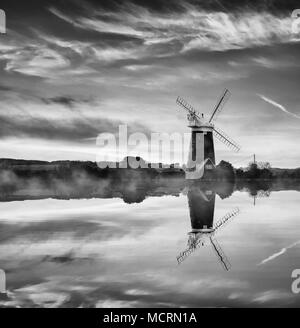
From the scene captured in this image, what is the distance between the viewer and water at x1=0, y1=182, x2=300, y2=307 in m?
10.2

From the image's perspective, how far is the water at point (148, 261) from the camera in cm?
1023

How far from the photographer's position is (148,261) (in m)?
13.4

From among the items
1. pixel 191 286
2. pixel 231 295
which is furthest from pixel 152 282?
pixel 231 295

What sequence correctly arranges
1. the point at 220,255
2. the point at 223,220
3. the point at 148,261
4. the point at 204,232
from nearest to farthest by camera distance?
1. the point at 148,261
2. the point at 220,255
3. the point at 204,232
4. the point at 223,220

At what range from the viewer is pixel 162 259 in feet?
45.0
